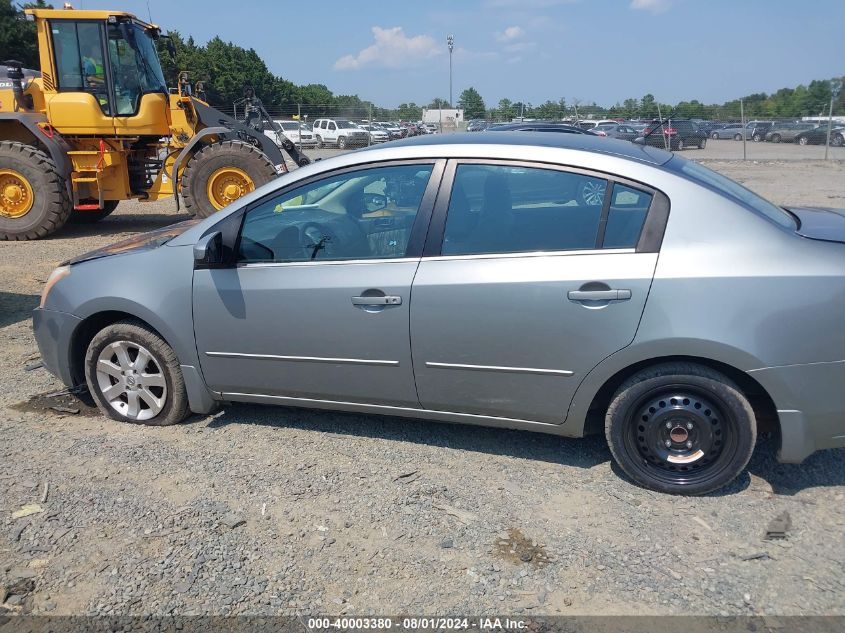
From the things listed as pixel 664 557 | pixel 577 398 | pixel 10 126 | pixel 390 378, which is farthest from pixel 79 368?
pixel 10 126

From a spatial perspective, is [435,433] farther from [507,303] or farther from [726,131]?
[726,131]

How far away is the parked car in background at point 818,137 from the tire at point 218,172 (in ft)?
105

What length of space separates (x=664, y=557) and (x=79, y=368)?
3.51m

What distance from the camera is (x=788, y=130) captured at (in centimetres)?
3447

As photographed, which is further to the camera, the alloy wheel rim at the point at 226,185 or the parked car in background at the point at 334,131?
the parked car in background at the point at 334,131

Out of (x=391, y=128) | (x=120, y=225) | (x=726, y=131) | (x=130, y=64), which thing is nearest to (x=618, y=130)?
(x=726, y=131)

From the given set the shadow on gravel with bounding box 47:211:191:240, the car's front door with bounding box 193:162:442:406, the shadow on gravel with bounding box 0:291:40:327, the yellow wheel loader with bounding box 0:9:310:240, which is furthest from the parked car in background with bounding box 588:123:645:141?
the car's front door with bounding box 193:162:442:406

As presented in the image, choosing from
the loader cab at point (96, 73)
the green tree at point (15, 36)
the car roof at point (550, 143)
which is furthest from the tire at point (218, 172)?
the green tree at point (15, 36)

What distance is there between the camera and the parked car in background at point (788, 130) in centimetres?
3422

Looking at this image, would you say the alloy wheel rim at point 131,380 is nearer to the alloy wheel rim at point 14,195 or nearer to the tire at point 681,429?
the tire at point 681,429

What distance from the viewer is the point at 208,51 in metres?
61.6

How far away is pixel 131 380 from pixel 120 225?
30.8ft

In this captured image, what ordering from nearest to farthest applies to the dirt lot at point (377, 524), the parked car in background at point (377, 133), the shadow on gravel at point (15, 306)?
the dirt lot at point (377, 524) → the shadow on gravel at point (15, 306) → the parked car in background at point (377, 133)

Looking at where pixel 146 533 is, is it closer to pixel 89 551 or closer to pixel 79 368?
pixel 89 551
